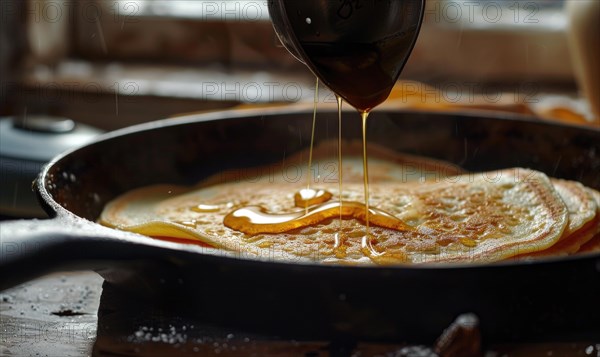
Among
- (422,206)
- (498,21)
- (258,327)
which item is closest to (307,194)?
(422,206)

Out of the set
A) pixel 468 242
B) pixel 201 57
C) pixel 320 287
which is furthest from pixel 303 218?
pixel 201 57

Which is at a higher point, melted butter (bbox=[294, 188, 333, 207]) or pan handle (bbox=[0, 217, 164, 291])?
pan handle (bbox=[0, 217, 164, 291])

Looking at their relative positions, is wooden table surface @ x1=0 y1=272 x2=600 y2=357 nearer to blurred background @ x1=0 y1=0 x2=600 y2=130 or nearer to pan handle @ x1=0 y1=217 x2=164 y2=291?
pan handle @ x1=0 y1=217 x2=164 y2=291

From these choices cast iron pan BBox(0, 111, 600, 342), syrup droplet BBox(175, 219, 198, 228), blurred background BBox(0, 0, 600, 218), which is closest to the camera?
cast iron pan BBox(0, 111, 600, 342)

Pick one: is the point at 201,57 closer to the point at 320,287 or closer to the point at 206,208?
the point at 206,208

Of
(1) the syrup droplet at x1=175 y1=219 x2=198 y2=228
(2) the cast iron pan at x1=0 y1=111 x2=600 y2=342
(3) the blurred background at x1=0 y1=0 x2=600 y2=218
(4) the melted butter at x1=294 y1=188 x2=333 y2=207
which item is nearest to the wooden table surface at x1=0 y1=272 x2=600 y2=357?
(2) the cast iron pan at x1=0 y1=111 x2=600 y2=342

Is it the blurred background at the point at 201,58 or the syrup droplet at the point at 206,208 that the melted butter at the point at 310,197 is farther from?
the blurred background at the point at 201,58

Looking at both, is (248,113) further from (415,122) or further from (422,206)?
(422,206)
